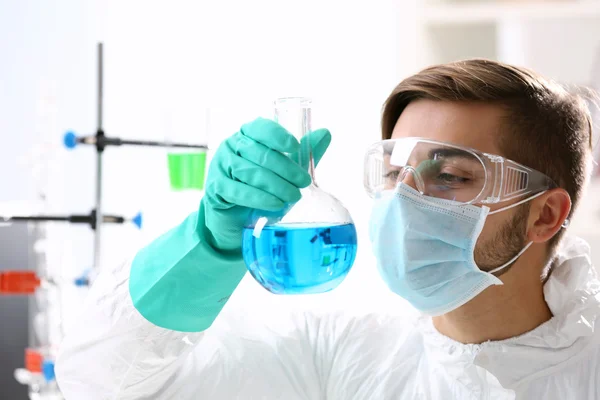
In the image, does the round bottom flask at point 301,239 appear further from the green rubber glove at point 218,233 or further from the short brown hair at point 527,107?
the short brown hair at point 527,107

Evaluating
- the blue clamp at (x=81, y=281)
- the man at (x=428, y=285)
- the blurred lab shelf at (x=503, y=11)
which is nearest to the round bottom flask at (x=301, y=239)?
the man at (x=428, y=285)

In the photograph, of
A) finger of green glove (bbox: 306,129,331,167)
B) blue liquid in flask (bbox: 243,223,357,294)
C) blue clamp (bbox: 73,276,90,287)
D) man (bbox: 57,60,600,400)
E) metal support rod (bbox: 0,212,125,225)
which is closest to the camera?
blue liquid in flask (bbox: 243,223,357,294)

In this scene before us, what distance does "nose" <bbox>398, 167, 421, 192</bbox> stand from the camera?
1.47 meters

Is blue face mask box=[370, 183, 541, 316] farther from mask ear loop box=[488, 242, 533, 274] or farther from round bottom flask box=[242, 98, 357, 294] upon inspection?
round bottom flask box=[242, 98, 357, 294]

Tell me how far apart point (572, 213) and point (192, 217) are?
0.86 meters

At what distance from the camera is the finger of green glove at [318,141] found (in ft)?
4.15

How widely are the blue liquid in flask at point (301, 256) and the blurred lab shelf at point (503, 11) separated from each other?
66.2 inches

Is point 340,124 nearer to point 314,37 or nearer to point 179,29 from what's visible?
point 314,37

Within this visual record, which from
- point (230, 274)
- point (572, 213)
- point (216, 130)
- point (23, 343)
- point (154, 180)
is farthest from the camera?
point (154, 180)

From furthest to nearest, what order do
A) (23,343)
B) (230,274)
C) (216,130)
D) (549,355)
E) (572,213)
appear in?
(23,343) → (216,130) → (572,213) → (549,355) → (230,274)

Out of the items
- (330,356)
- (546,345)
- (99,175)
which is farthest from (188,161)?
(546,345)

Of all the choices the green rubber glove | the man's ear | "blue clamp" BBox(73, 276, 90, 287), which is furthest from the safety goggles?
"blue clamp" BBox(73, 276, 90, 287)

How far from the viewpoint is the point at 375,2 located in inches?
107

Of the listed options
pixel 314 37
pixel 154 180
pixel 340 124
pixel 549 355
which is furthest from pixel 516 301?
pixel 154 180
